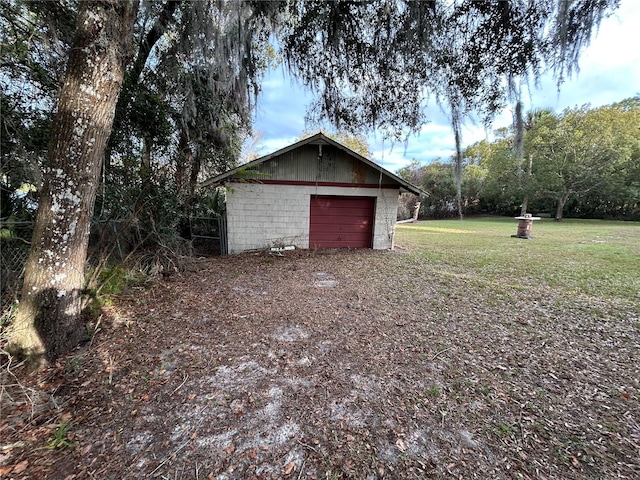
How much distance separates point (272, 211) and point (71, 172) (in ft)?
19.6

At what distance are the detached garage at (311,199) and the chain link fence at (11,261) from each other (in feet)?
14.9

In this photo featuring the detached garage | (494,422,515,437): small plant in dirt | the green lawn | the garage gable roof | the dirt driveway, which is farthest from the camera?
the detached garage

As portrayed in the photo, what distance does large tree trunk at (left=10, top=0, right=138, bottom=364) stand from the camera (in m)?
2.42

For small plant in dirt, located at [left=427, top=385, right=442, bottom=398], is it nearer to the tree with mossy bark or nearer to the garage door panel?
the tree with mossy bark

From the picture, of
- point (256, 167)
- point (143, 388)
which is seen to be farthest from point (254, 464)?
point (256, 167)

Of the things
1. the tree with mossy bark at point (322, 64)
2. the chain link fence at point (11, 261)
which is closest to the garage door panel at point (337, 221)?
the tree with mossy bark at point (322, 64)

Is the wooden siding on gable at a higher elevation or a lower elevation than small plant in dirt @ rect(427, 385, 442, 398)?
higher

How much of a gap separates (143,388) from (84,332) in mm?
1216

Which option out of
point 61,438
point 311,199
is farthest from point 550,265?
point 61,438

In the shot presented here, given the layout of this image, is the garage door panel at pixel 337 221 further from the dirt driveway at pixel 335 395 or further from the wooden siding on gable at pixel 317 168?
the dirt driveway at pixel 335 395

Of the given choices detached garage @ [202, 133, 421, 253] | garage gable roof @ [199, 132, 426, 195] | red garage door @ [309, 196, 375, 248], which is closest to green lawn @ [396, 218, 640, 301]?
red garage door @ [309, 196, 375, 248]

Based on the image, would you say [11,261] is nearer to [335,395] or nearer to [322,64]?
[335,395]

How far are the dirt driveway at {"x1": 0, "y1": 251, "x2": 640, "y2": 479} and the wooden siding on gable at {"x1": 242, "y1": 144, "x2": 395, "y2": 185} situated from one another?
5072 mm

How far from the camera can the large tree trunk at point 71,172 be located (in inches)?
95.1
